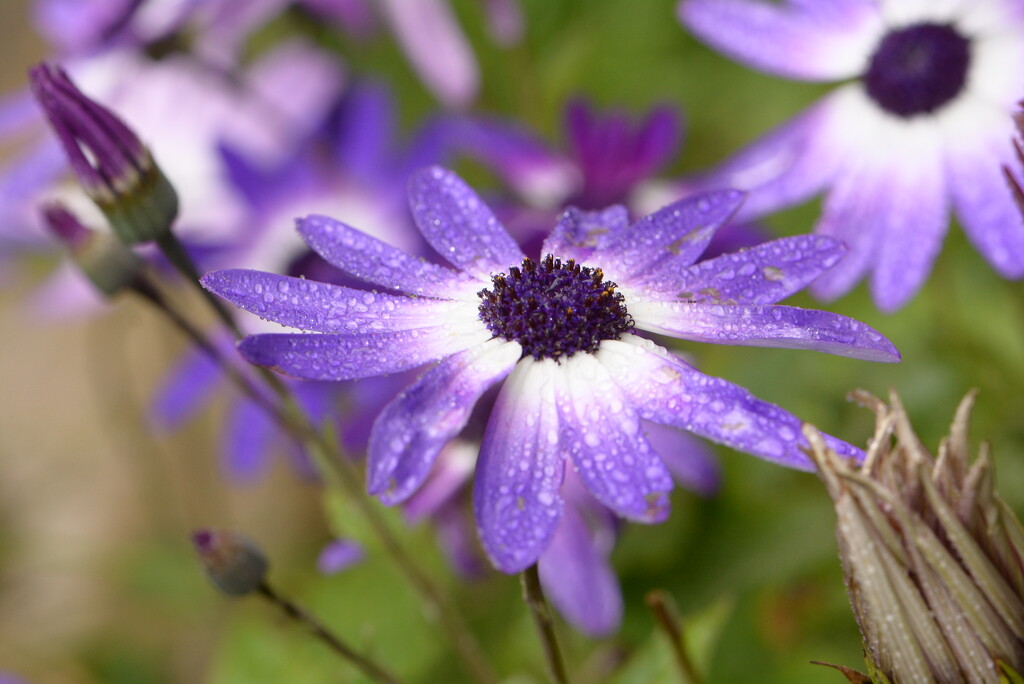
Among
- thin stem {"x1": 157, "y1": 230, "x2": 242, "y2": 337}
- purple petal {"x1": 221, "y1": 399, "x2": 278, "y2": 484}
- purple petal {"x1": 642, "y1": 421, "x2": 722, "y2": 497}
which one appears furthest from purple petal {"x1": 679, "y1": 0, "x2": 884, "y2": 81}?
purple petal {"x1": 221, "y1": 399, "x2": 278, "y2": 484}

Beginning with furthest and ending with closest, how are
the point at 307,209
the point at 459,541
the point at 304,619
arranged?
the point at 307,209 < the point at 459,541 < the point at 304,619

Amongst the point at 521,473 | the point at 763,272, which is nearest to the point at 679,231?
the point at 763,272

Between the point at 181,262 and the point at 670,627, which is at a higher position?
the point at 181,262

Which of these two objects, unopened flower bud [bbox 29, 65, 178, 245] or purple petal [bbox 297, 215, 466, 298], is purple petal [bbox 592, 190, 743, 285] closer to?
purple petal [bbox 297, 215, 466, 298]

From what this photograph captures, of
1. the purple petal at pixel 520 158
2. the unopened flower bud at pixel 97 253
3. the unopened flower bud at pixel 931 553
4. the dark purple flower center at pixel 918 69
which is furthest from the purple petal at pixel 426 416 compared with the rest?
the purple petal at pixel 520 158

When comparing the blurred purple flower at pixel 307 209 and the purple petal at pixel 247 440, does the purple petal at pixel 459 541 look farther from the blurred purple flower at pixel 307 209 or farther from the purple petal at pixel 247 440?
the purple petal at pixel 247 440

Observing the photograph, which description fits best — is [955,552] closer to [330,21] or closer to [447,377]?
[447,377]

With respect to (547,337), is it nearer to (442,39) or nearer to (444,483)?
(444,483)
